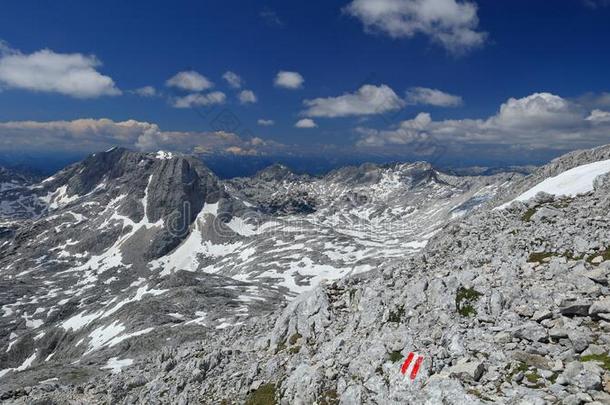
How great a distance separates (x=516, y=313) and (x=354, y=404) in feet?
35.2

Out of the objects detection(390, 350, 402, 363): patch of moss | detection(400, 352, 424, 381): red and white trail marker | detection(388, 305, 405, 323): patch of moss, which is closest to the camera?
detection(400, 352, 424, 381): red and white trail marker

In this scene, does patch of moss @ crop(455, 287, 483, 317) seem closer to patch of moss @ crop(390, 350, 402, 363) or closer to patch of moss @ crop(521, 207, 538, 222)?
patch of moss @ crop(390, 350, 402, 363)

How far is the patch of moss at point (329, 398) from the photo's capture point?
25781mm

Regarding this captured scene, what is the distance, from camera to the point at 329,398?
85.8 ft

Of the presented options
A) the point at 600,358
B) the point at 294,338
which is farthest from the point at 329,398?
the point at 600,358

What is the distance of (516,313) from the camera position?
925 inches

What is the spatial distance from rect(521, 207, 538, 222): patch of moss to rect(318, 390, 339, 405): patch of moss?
23.4 meters

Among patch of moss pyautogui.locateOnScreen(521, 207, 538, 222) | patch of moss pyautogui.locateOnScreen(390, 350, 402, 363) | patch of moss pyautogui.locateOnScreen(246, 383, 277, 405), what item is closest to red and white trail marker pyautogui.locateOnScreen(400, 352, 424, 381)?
patch of moss pyautogui.locateOnScreen(390, 350, 402, 363)

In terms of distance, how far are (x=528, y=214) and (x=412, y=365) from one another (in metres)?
22.5

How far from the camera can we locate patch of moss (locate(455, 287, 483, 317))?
26.5m

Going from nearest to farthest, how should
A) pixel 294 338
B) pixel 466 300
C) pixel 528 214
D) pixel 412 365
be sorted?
pixel 412 365 < pixel 466 300 < pixel 294 338 < pixel 528 214

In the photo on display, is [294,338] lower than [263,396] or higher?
higher

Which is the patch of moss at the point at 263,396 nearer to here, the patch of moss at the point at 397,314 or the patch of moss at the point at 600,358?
the patch of moss at the point at 397,314

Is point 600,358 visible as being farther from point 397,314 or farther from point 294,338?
point 294,338
